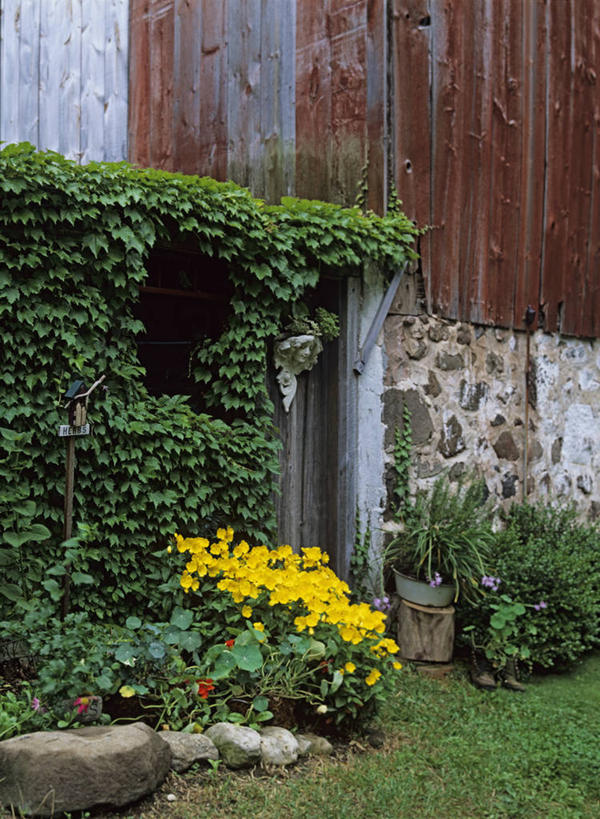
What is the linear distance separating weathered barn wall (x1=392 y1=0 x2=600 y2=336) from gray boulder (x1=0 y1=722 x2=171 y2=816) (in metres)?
3.55

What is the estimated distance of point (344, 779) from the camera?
140 inches

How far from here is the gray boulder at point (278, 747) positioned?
362 cm

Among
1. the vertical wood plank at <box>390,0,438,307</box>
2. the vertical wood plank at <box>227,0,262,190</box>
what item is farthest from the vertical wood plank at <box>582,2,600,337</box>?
the vertical wood plank at <box>227,0,262,190</box>

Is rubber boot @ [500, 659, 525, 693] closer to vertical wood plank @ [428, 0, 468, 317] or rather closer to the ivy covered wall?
the ivy covered wall

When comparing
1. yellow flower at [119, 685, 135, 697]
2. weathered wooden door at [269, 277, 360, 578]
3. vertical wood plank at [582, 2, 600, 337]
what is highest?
vertical wood plank at [582, 2, 600, 337]

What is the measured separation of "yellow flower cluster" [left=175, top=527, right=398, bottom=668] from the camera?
4.08 metres

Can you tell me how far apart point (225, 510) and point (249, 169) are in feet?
8.20

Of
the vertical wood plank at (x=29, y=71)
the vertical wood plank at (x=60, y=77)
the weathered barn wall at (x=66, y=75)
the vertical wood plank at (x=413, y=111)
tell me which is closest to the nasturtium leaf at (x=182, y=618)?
the vertical wood plank at (x=413, y=111)

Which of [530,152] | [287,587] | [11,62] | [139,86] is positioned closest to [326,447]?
[287,587]

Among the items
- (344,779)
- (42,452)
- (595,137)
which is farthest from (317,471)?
(595,137)

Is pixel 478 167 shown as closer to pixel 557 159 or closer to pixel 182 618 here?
pixel 557 159

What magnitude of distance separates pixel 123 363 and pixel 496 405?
9.63 ft

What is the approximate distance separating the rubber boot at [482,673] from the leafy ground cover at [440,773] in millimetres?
117

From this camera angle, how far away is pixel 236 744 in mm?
3555
